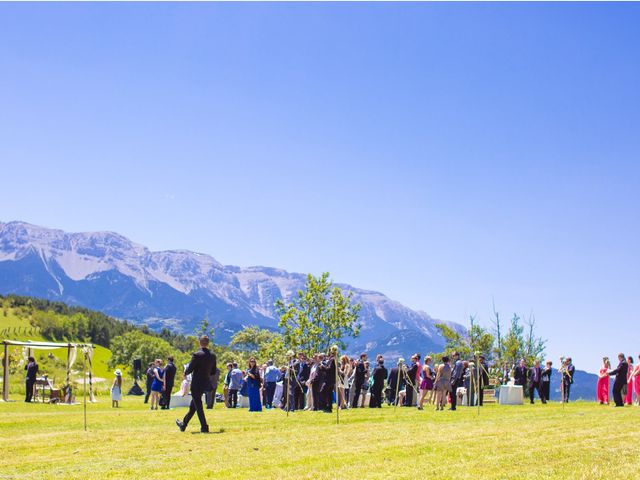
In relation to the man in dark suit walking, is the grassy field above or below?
below

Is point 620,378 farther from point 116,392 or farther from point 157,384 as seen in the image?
point 116,392

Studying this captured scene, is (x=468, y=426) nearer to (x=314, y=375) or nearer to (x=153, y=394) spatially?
(x=314, y=375)

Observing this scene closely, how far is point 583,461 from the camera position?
42.4 ft

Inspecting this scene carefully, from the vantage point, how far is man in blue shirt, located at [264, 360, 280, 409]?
1314 inches

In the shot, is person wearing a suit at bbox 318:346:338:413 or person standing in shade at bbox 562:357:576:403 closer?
person wearing a suit at bbox 318:346:338:413

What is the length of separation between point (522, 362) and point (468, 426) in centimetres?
1747

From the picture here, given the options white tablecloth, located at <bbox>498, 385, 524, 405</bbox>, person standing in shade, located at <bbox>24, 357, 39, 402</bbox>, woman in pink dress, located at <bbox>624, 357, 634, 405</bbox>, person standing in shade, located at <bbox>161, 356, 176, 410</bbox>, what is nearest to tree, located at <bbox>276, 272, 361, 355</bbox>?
person standing in shade, located at <bbox>24, 357, 39, 402</bbox>

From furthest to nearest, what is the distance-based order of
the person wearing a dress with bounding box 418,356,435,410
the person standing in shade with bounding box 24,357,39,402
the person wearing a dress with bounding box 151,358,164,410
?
1. the person standing in shade with bounding box 24,357,39,402
2. the person wearing a dress with bounding box 151,358,164,410
3. the person wearing a dress with bounding box 418,356,435,410

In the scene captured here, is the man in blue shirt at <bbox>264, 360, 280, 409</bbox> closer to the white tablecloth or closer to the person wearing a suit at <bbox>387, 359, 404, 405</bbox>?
the person wearing a suit at <bbox>387, 359, 404, 405</bbox>

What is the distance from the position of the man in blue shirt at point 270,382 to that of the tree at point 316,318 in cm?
3432

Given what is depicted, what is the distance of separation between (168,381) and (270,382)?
4.40m

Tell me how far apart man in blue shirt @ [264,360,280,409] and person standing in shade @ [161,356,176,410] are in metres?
3.91

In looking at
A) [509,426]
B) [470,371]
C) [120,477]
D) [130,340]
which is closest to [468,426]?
[509,426]

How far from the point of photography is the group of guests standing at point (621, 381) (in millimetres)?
27844
